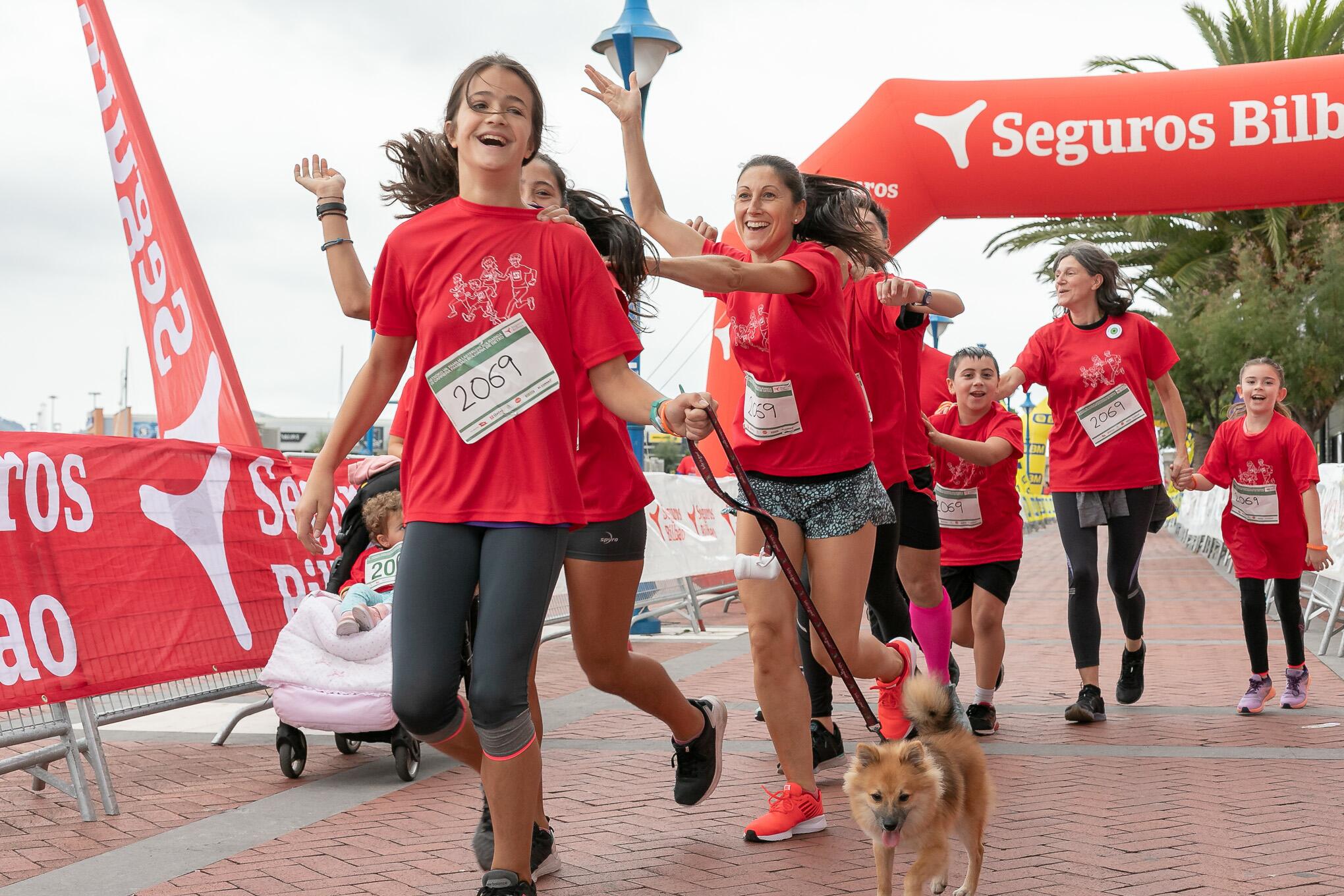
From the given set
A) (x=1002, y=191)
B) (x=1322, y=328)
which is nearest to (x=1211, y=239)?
(x=1322, y=328)

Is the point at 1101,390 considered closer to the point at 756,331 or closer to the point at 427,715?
the point at 756,331

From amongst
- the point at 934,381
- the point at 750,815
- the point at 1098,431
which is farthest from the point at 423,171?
the point at 934,381

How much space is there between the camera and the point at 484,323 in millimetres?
3264

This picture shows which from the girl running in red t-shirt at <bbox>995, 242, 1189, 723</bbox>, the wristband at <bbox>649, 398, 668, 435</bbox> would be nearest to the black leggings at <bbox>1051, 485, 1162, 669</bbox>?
the girl running in red t-shirt at <bbox>995, 242, 1189, 723</bbox>

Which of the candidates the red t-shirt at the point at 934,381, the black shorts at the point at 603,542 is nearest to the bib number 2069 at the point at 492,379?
the black shorts at the point at 603,542

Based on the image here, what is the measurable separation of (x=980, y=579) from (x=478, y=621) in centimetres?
382

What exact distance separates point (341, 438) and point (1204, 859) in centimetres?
268

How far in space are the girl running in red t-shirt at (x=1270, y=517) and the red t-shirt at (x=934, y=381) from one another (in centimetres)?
139

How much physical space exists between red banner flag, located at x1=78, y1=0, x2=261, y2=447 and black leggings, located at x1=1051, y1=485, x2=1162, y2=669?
5.12m

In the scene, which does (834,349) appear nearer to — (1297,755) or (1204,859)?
(1204,859)

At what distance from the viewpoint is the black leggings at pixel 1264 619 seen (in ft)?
22.5

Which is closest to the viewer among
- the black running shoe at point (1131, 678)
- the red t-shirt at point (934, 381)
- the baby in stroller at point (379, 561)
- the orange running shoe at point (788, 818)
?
the orange running shoe at point (788, 818)

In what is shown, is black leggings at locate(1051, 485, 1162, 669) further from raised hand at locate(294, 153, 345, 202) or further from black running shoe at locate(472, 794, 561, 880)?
raised hand at locate(294, 153, 345, 202)

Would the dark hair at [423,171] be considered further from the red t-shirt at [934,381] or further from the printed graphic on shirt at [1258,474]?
the printed graphic on shirt at [1258,474]
